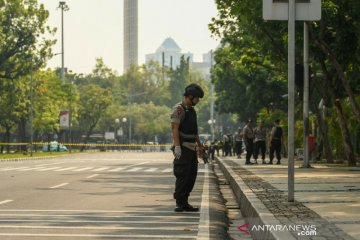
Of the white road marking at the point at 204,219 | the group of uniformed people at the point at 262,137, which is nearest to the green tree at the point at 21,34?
the group of uniformed people at the point at 262,137

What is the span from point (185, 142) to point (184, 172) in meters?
0.48

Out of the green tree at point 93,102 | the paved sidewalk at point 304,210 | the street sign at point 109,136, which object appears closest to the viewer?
the paved sidewalk at point 304,210

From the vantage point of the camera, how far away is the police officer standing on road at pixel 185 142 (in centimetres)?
1448

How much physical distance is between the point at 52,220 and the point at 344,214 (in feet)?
13.5

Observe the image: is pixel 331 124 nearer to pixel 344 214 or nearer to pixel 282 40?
pixel 282 40

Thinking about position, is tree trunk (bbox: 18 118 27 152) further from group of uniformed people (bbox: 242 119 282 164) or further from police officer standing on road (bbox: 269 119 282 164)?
police officer standing on road (bbox: 269 119 282 164)

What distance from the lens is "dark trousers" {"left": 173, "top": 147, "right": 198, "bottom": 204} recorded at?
14.5 meters

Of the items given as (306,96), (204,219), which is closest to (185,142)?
(204,219)

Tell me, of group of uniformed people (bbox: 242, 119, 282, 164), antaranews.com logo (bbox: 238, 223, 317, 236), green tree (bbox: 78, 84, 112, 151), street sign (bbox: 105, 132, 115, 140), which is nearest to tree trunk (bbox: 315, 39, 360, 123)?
group of uniformed people (bbox: 242, 119, 282, 164)

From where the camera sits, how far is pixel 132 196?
18.5m

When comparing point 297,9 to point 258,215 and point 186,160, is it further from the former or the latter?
point 258,215

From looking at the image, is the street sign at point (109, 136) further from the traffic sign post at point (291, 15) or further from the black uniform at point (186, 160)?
the traffic sign post at point (291, 15)

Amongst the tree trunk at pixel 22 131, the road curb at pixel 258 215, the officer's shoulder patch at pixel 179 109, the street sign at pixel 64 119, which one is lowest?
the road curb at pixel 258 215

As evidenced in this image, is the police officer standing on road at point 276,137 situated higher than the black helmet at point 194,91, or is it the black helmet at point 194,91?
the black helmet at point 194,91
